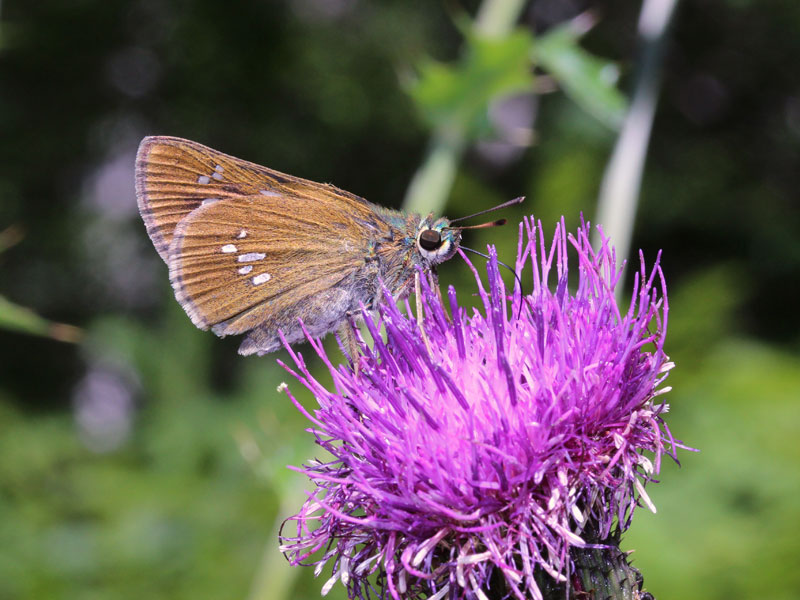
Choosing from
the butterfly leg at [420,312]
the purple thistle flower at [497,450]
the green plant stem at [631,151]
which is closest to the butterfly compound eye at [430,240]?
the butterfly leg at [420,312]

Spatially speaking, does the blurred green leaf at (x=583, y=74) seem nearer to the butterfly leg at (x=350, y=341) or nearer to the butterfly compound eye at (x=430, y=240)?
the butterfly compound eye at (x=430, y=240)

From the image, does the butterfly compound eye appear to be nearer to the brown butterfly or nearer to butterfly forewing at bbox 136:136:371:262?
the brown butterfly

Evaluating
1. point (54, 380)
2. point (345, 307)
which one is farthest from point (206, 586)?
point (54, 380)

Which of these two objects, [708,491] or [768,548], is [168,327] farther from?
[768,548]

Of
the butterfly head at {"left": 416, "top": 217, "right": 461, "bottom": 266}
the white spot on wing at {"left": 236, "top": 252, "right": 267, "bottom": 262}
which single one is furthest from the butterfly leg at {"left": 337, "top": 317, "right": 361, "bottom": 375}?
the white spot on wing at {"left": 236, "top": 252, "right": 267, "bottom": 262}

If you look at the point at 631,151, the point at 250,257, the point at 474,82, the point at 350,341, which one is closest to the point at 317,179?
the point at 474,82
